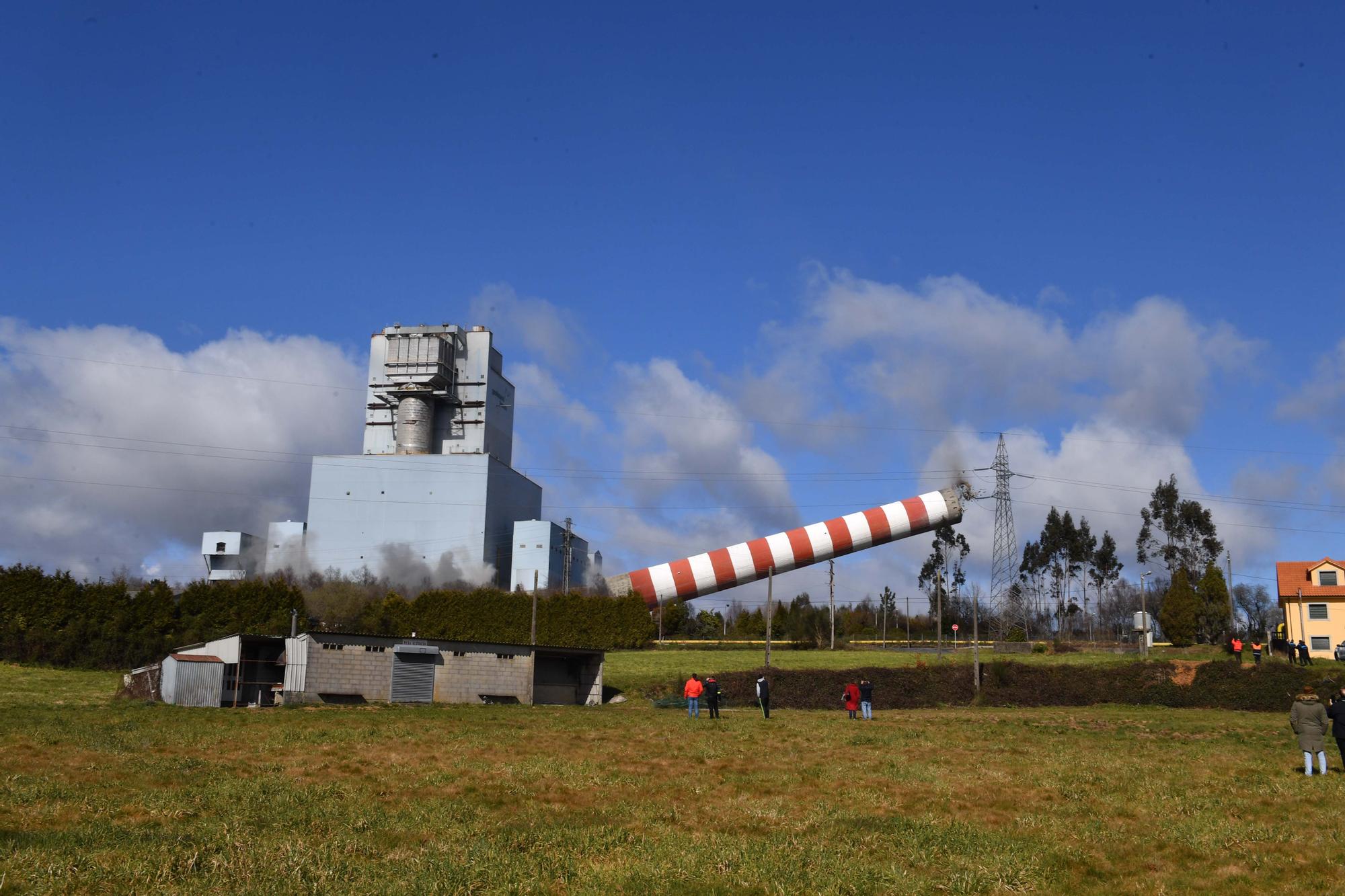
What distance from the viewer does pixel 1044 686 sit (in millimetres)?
47219

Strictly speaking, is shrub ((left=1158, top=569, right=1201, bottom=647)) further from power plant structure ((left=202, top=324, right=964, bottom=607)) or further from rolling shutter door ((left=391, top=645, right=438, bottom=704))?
rolling shutter door ((left=391, top=645, right=438, bottom=704))

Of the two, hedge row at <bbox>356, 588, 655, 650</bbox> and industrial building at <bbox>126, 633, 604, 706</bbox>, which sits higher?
hedge row at <bbox>356, 588, 655, 650</bbox>

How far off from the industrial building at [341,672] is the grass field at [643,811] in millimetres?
9473

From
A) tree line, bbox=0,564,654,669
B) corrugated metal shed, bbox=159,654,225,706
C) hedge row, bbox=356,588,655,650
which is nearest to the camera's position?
corrugated metal shed, bbox=159,654,225,706

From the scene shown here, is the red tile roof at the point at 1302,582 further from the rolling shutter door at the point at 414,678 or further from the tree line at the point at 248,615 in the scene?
the rolling shutter door at the point at 414,678

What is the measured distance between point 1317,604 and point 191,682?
6294 centimetres

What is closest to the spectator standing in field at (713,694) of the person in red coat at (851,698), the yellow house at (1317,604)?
the person in red coat at (851,698)

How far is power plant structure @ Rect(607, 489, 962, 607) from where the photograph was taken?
69812 mm

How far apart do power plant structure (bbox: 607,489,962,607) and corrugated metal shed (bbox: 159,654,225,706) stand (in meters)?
36.6

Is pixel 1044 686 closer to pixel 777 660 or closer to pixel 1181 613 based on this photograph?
pixel 777 660

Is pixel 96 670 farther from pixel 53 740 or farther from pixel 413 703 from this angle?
pixel 53 740

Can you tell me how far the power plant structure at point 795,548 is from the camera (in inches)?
2749

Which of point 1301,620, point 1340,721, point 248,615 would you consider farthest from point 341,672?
point 1301,620

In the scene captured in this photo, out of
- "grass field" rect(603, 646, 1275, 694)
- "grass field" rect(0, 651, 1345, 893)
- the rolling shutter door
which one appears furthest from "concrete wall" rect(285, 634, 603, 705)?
"grass field" rect(0, 651, 1345, 893)
